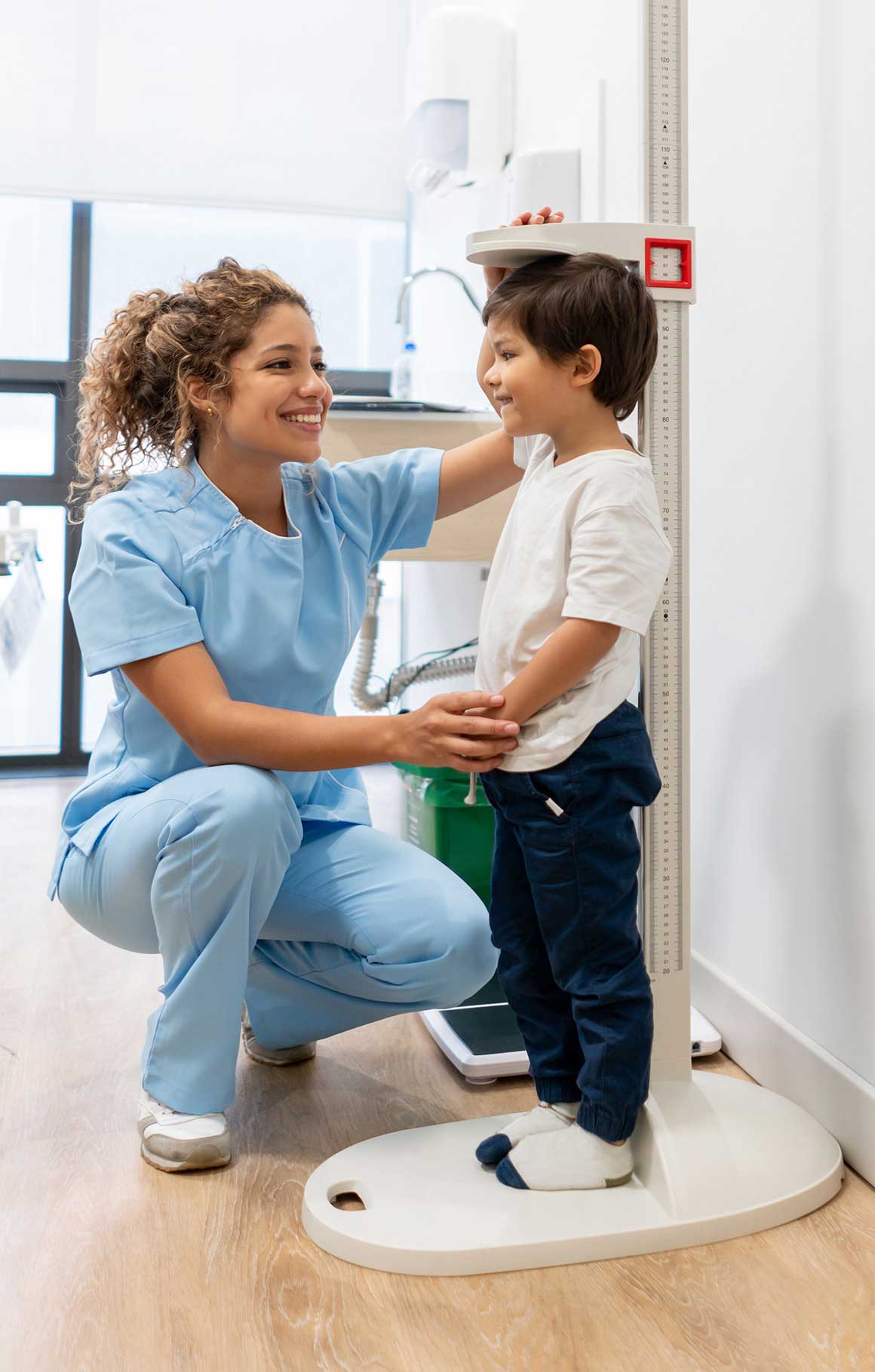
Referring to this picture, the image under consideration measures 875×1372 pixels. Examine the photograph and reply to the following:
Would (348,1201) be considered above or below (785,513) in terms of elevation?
below

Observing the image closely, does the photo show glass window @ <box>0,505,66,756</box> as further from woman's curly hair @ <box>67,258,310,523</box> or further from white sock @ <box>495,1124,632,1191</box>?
white sock @ <box>495,1124,632,1191</box>

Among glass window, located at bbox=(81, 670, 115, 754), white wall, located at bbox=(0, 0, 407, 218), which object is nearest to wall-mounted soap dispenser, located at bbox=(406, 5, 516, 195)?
white wall, located at bbox=(0, 0, 407, 218)

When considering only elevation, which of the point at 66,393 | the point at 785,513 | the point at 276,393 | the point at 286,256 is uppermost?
the point at 286,256

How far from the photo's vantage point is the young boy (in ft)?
3.65

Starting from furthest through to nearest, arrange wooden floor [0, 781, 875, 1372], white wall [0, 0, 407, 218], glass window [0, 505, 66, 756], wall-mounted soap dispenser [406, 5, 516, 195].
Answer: glass window [0, 505, 66, 756] → white wall [0, 0, 407, 218] → wall-mounted soap dispenser [406, 5, 516, 195] → wooden floor [0, 781, 875, 1372]

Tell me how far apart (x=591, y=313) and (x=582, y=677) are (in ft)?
1.16

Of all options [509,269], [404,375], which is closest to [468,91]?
[404,375]

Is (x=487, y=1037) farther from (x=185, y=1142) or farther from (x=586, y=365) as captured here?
(x=586, y=365)

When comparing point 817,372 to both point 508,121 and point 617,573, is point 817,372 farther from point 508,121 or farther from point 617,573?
point 508,121

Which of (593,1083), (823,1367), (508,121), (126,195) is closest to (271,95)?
(126,195)

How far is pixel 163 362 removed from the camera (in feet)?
4.44

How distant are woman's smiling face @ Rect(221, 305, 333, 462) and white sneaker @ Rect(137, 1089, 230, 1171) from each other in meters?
0.75

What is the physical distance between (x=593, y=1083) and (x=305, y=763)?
1.45 ft

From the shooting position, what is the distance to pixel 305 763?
125 centimetres
